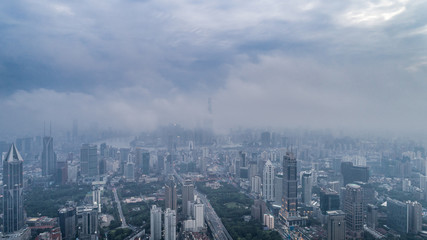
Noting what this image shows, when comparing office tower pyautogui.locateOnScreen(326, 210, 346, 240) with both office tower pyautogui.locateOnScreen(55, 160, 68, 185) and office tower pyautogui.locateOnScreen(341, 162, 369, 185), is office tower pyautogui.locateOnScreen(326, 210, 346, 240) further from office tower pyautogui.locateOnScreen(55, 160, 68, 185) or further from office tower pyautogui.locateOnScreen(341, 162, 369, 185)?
office tower pyautogui.locateOnScreen(55, 160, 68, 185)

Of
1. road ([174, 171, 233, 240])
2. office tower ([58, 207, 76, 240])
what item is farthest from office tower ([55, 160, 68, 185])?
road ([174, 171, 233, 240])

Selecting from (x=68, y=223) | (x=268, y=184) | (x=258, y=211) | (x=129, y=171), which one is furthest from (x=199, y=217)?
(x=129, y=171)

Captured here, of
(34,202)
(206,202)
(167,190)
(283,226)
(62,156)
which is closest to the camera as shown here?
(283,226)

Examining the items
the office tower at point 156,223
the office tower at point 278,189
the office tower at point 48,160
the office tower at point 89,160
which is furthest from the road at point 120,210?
the office tower at point 278,189

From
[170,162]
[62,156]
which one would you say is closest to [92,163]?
[62,156]

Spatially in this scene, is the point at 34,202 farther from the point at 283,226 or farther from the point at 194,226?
the point at 283,226

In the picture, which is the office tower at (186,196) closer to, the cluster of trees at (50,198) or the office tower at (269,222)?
the office tower at (269,222)
